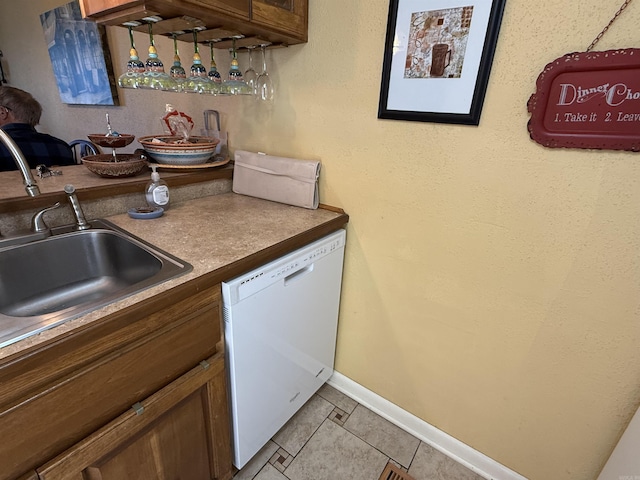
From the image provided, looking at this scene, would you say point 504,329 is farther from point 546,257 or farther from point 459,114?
point 459,114

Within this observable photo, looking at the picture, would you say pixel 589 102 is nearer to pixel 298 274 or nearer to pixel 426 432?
pixel 298 274

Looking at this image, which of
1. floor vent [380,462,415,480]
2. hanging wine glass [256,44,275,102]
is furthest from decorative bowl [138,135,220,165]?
floor vent [380,462,415,480]

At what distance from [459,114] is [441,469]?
1.38m

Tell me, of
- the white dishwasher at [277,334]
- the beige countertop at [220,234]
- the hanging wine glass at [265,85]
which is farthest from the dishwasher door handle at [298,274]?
the hanging wine glass at [265,85]

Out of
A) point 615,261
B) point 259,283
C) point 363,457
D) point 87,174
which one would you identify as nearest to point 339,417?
point 363,457

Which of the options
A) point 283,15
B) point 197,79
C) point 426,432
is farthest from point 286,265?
point 426,432

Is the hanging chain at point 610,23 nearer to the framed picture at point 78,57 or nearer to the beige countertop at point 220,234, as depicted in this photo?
the beige countertop at point 220,234

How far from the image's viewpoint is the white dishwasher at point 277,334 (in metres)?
0.99

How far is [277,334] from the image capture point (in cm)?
115

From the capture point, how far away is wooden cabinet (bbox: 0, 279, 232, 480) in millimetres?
587

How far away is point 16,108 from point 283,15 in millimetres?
1923

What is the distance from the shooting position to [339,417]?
152 cm

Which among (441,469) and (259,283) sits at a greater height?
(259,283)

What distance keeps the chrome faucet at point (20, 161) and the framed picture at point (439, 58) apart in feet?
3.71
